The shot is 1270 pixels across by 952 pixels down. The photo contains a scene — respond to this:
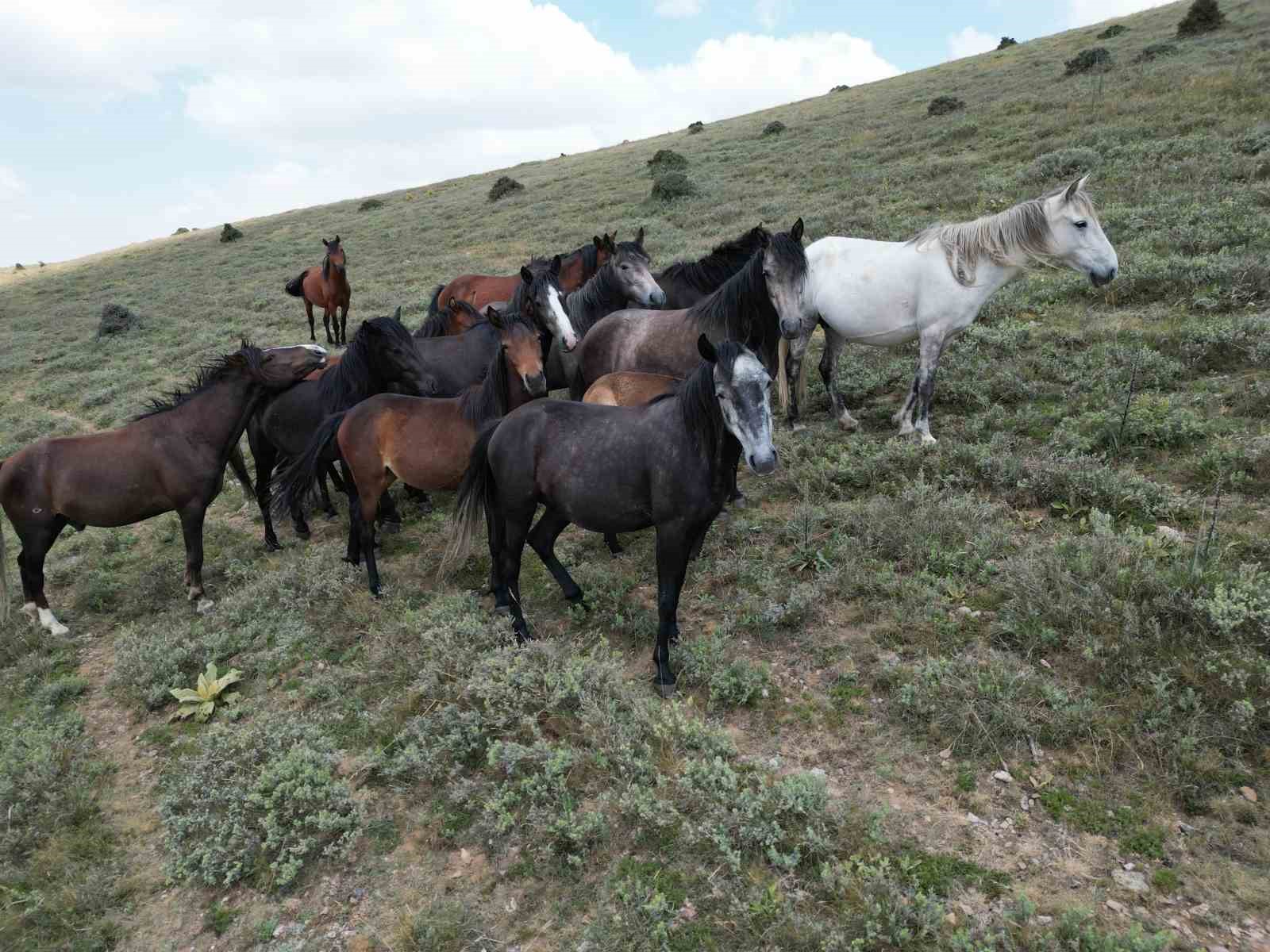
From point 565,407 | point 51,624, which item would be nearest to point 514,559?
point 565,407

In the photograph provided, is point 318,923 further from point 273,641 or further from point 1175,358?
point 1175,358

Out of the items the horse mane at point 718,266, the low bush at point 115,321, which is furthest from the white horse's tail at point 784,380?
the low bush at point 115,321

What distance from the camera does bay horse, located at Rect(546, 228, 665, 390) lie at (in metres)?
7.69

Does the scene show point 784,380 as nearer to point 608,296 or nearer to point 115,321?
point 608,296

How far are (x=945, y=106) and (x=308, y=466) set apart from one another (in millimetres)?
26026

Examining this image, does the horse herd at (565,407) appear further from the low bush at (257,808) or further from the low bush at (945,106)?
the low bush at (945,106)

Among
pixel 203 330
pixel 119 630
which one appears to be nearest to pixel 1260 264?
pixel 119 630

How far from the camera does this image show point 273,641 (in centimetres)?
548

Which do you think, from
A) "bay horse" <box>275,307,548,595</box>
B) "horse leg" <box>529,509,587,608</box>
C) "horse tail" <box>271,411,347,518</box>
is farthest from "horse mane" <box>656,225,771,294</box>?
"horse tail" <box>271,411,347,518</box>

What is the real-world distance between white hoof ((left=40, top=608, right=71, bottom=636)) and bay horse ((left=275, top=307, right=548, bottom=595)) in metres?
2.62

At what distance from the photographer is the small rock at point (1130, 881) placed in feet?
9.18

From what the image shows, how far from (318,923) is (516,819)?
1047 mm

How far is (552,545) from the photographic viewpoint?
5.12 meters

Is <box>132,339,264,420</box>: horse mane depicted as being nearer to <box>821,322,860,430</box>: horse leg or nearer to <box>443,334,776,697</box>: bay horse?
<box>443,334,776,697</box>: bay horse
